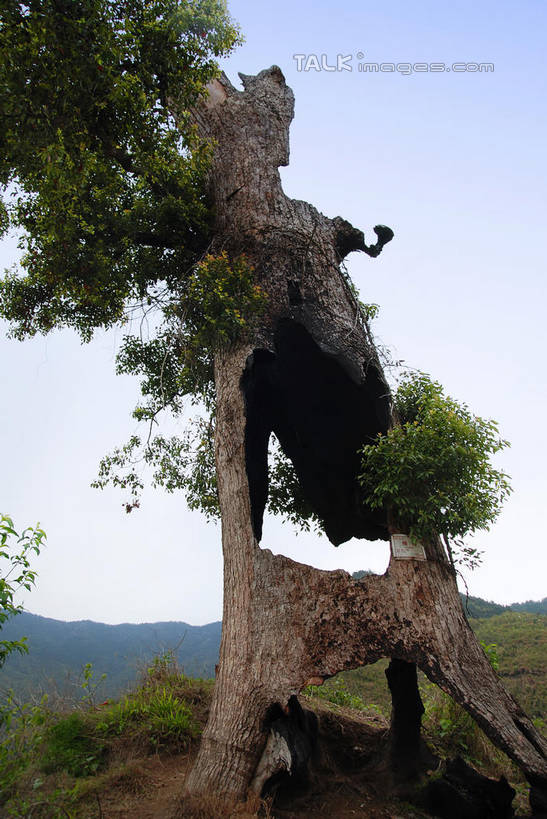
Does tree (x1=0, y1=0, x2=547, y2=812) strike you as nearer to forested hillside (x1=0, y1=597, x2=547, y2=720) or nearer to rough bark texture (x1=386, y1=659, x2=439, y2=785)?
rough bark texture (x1=386, y1=659, x2=439, y2=785)

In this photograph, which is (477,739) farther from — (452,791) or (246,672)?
(246,672)

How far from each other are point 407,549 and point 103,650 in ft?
115

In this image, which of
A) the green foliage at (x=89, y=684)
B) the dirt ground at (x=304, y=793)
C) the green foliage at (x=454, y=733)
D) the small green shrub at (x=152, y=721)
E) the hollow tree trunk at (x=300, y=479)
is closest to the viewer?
the dirt ground at (x=304, y=793)

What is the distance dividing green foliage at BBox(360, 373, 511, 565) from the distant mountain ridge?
995 mm

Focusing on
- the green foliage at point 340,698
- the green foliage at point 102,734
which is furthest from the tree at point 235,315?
the green foliage at point 340,698

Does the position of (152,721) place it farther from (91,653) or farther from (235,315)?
(91,653)

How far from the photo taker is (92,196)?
7293 mm

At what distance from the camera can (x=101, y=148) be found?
25.1ft

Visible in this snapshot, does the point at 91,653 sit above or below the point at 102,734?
below

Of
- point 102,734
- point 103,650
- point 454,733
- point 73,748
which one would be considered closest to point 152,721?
point 102,734

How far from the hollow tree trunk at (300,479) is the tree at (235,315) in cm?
2

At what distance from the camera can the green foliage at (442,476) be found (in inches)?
227

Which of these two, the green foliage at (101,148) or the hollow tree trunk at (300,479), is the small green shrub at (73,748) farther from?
the green foliage at (101,148)

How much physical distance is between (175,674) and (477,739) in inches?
177
